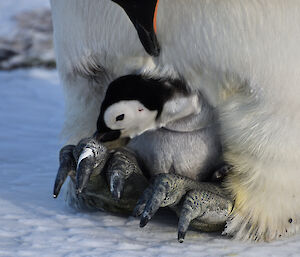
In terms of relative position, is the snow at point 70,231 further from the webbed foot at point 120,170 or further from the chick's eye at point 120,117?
the chick's eye at point 120,117

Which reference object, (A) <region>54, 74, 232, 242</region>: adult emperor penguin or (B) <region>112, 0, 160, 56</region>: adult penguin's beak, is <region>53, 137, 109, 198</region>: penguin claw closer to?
(A) <region>54, 74, 232, 242</region>: adult emperor penguin

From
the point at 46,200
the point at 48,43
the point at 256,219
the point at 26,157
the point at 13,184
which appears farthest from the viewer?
the point at 48,43

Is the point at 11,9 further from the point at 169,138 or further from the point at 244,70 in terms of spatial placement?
the point at 244,70

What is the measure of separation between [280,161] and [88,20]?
460 mm

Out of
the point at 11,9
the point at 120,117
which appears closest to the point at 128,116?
the point at 120,117

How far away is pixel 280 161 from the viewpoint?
1.16 m

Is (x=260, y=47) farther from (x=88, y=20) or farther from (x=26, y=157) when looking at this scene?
(x=26, y=157)

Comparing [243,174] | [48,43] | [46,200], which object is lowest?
[48,43]

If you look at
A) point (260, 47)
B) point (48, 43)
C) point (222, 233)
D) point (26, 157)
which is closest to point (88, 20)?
point (260, 47)

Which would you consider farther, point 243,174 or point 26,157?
point 26,157

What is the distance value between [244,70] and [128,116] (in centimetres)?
23

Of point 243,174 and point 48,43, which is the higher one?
point 243,174

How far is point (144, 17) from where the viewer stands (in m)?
1.11

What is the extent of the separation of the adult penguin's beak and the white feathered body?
0.03 meters
